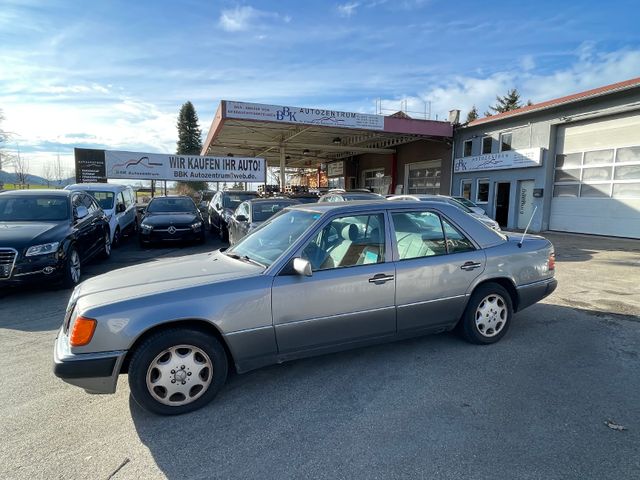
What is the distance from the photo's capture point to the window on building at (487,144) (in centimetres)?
1912

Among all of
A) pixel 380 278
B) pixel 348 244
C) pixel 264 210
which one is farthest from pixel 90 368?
pixel 264 210

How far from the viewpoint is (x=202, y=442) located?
262 centimetres

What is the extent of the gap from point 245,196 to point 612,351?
12820mm

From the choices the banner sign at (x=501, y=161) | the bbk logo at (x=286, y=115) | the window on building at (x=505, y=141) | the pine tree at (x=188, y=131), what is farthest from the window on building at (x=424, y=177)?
the pine tree at (x=188, y=131)

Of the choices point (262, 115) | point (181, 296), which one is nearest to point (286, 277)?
point (181, 296)

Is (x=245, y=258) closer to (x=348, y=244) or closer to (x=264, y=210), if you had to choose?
(x=348, y=244)

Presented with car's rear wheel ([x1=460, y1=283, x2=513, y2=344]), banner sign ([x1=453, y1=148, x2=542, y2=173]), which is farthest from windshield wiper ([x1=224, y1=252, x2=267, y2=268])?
banner sign ([x1=453, y1=148, x2=542, y2=173])

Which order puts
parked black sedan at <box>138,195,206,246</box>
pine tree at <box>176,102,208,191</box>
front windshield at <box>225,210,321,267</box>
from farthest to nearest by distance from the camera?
pine tree at <box>176,102,208,191</box>, parked black sedan at <box>138,195,206,246</box>, front windshield at <box>225,210,321,267</box>

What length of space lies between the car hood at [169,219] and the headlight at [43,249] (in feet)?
15.2

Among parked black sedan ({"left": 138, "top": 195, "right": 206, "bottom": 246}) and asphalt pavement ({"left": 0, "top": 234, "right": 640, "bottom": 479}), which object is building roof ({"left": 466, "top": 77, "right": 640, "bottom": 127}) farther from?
parked black sedan ({"left": 138, "top": 195, "right": 206, "bottom": 246})

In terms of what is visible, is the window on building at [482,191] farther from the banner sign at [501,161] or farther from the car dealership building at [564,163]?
the banner sign at [501,161]

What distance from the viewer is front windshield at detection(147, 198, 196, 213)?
12.1 m

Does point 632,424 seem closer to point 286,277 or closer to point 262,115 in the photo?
point 286,277

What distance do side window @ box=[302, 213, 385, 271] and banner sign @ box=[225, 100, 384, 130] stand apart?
14.4 meters
